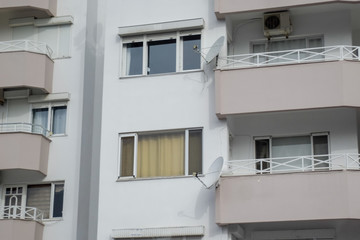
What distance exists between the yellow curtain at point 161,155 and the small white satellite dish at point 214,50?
2.38 m

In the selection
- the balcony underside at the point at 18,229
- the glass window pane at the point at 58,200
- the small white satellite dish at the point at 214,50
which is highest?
the small white satellite dish at the point at 214,50

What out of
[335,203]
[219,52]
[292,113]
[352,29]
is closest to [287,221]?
[335,203]

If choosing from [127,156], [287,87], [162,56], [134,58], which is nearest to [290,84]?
[287,87]

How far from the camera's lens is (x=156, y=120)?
24.5 meters

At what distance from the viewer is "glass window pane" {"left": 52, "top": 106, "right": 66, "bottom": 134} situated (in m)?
26.3

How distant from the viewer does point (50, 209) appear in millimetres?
25453

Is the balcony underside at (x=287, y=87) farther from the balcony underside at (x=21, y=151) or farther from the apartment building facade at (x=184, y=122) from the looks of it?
the balcony underside at (x=21, y=151)

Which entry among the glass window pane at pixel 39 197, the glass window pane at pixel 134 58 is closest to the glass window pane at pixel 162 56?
the glass window pane at pixel 134 58

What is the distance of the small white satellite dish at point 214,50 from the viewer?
23672 millimetres

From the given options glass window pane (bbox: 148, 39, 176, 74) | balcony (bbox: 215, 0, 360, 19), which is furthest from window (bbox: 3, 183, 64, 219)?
balcony (bbox: 215, 0, 360, 19)

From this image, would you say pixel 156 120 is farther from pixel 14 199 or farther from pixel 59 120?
pixel 14 199

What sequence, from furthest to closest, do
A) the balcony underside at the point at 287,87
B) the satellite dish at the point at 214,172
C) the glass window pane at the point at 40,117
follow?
the glass window pane at the point at 40,117, the balcony underside at the point at 287,87, the satellite dish at the point at 214,172

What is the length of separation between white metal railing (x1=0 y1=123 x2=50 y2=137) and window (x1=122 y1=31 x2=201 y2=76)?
3301mm

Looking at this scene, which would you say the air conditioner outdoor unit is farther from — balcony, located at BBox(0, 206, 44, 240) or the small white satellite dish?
balcony, located at BBox(0, 206, 44, 240)
